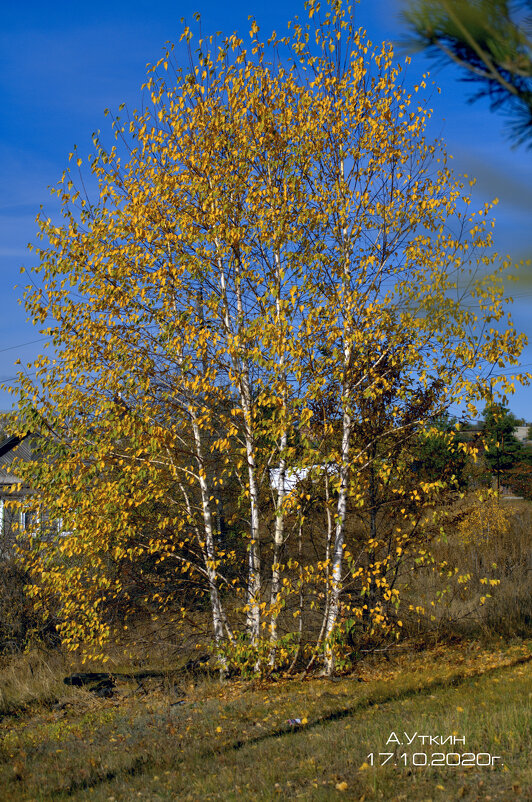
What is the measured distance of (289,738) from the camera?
6.73m

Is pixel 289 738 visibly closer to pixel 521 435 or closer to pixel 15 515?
pixel 15 515

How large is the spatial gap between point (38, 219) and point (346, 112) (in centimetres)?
493

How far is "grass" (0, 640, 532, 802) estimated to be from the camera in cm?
537

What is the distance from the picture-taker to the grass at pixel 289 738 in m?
5.37

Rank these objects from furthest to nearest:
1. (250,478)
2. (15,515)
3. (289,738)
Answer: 1. (15,515)
2. (250,478)
3. (289,738)

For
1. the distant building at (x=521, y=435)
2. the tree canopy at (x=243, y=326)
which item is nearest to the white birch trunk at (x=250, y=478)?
the tree canopy at (x=243, y=326)

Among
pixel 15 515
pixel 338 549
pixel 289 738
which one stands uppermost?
pixel 15 515

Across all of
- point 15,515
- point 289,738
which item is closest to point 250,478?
point 289,738

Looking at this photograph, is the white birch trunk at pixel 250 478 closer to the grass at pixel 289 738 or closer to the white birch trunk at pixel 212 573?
the white birch trunk at pixel 212 573

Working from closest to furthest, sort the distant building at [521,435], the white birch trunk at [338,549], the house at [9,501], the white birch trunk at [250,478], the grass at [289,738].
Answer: the grass at [289,738]
the white birch trunk at [338,549]
the white birch trunk at [250,478]
the house at [9,501]
the distant building at [521,435]

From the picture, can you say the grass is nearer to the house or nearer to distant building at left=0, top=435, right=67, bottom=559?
distant building at left=0, top=435, right=67, bottom=559

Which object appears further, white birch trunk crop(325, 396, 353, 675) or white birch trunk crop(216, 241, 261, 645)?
white birch trunk crop(216, 241, 261, 645)

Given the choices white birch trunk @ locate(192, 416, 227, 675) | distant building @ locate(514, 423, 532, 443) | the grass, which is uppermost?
distant building @ locate(514, 423, 532, 443)

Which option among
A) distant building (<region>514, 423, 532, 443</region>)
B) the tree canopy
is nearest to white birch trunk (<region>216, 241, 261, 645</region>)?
the tree canopy
